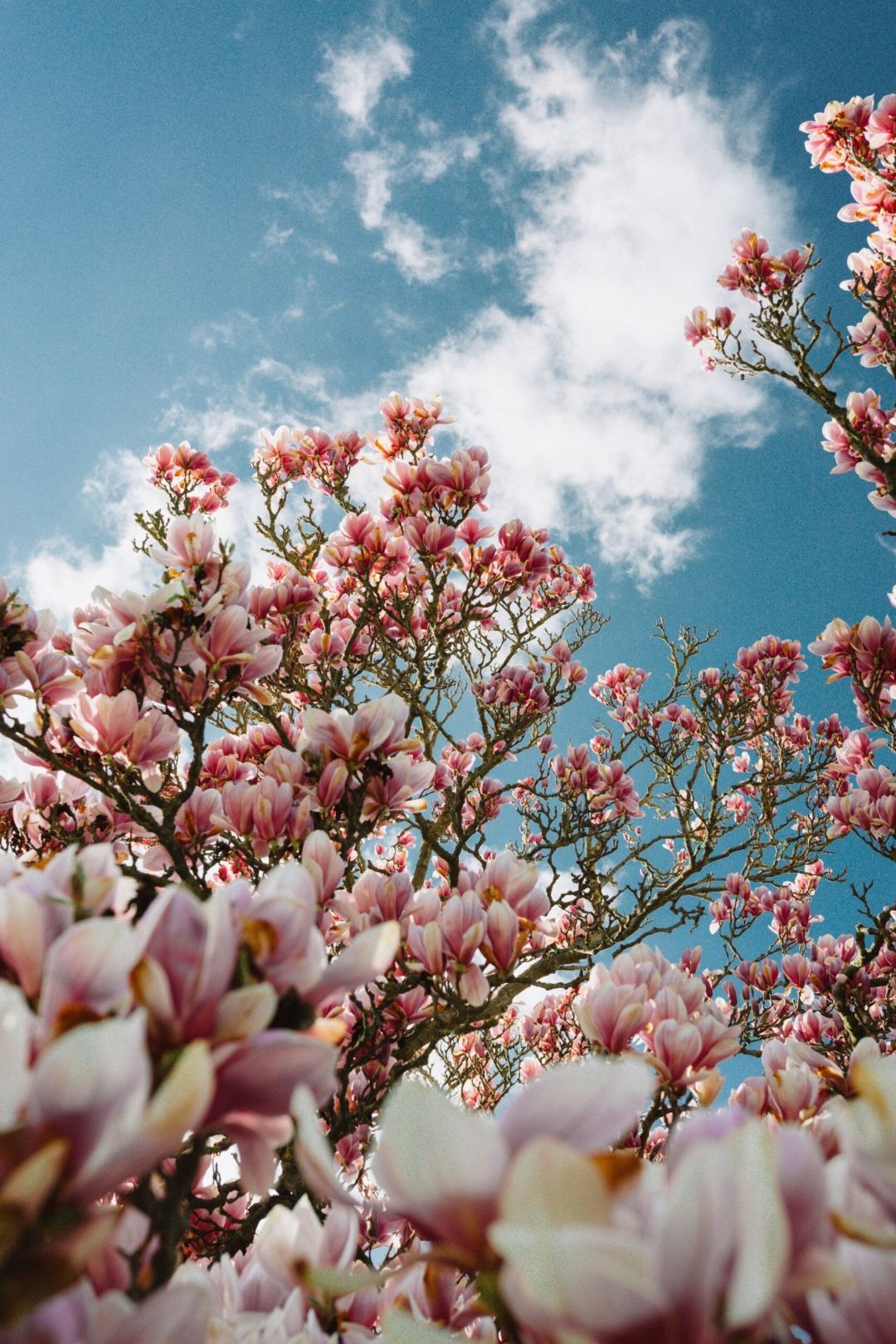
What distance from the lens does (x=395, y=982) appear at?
229 cm

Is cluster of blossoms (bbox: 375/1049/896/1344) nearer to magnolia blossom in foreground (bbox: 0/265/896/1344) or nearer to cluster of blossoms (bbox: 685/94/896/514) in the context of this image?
magnolia blossom in foreground (bbox: 0/265/896/1344)

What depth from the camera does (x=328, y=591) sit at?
200 inches

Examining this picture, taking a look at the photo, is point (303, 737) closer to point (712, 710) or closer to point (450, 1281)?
point (450, 1281)

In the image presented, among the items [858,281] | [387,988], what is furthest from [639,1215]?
[858,281]

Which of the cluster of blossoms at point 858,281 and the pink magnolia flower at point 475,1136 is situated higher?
the cluster of blossoms at point 858,281

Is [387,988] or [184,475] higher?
[184,475]

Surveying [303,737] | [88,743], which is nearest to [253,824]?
[303,737]

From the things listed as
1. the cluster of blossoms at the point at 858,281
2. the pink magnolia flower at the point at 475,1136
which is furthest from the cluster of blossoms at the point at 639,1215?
the cluster of blossoms at the point at 858,281

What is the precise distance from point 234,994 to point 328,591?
4554 millimetres

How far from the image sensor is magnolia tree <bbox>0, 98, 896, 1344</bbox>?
1.62ft

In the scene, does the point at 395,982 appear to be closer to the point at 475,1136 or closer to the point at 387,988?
the point at 387,988

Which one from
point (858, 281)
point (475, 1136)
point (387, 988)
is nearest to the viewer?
point (475, 1136)

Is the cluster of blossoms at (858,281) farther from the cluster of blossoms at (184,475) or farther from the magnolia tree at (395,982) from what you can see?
the cluster of blossoms at (184,475)

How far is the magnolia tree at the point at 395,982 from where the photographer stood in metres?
0.49
